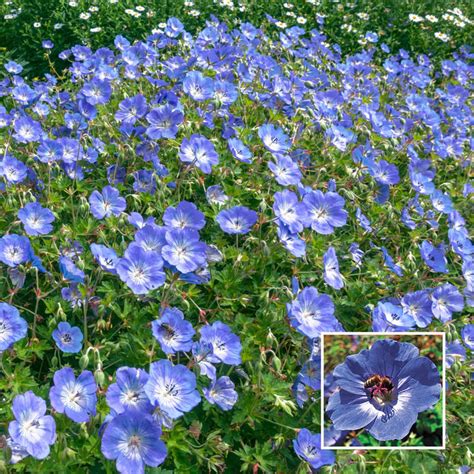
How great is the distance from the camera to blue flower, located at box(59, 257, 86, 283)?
243 cm

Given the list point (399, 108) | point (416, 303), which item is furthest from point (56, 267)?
point (399, 108)

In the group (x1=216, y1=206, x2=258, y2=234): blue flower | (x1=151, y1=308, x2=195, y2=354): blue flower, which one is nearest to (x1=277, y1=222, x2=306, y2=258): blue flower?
(x1=216, y1=206, x2=258, y2=234): blue flower

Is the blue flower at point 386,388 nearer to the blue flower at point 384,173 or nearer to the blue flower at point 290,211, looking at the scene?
the blue flower at point 290,211

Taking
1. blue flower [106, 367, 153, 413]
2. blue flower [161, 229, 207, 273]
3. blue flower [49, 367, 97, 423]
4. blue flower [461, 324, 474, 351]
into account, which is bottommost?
blue flower [461, 324, 474, 351]

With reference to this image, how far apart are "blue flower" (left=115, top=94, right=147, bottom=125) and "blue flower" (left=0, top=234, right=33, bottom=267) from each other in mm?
1177

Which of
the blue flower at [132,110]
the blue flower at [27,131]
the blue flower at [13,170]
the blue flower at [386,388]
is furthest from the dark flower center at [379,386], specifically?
the blue flower at [27,131]

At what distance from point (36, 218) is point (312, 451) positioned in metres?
1.45

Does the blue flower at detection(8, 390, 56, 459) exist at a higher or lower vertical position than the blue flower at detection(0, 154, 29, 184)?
higher

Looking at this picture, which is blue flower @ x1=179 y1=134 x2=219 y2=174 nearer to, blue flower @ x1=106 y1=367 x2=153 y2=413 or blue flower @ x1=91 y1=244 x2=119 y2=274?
blue flower @ x1=91 y1=244 x2=119 y2=274

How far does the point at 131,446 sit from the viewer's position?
1.82m

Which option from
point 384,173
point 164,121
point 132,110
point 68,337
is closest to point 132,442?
point 68,337

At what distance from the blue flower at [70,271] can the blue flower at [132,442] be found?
0.74 metres

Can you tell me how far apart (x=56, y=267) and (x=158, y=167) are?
70 centimetres

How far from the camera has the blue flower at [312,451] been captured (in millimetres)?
2090
